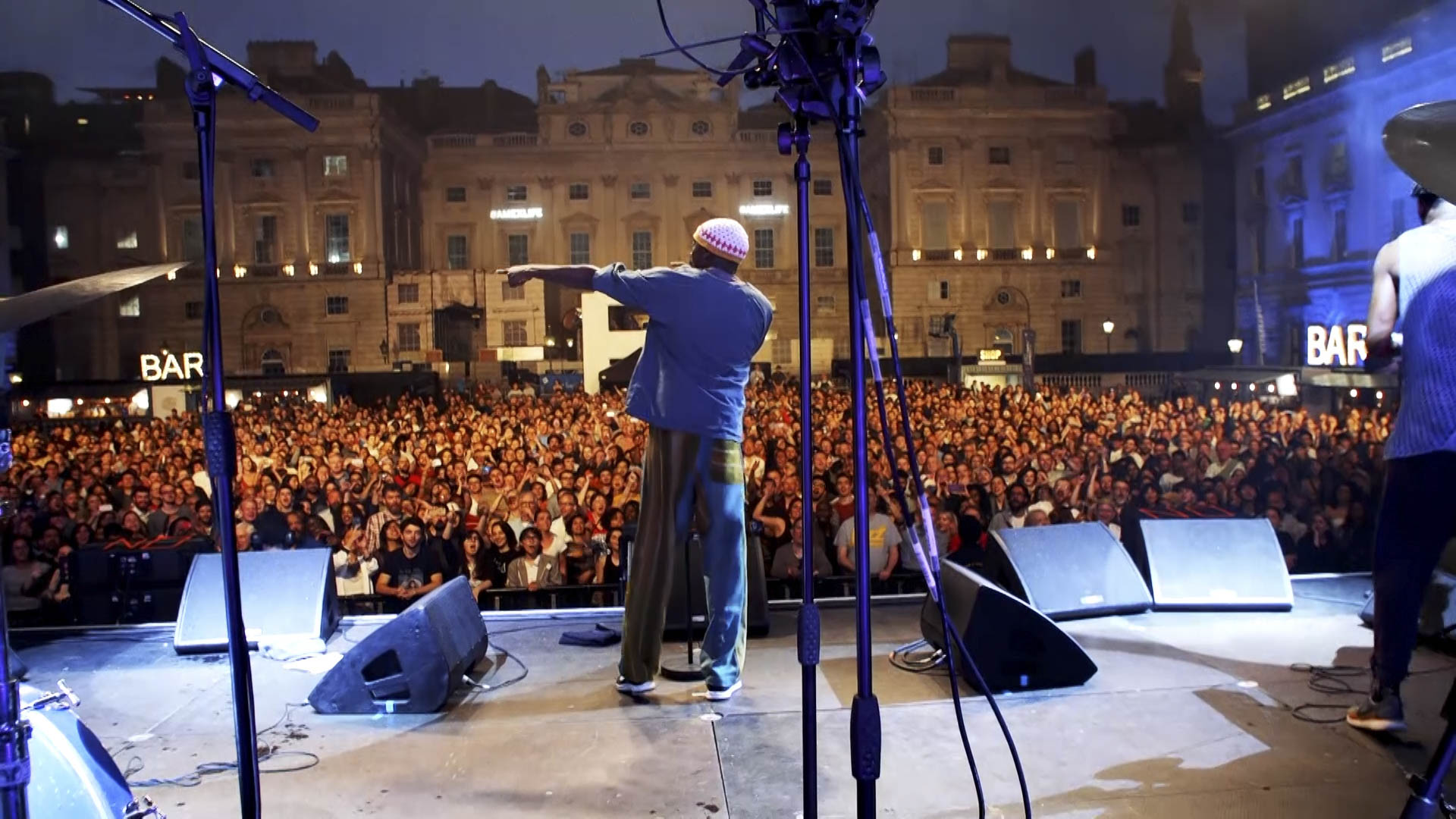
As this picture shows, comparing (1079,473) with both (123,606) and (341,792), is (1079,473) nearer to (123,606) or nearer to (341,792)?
(341,792)

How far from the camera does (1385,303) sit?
2.70m

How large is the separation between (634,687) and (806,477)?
165 cm

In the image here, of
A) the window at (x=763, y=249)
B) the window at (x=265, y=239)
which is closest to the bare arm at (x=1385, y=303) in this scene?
the window at (x=763, y=249)

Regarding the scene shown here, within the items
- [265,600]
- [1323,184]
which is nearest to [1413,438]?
[265,600]

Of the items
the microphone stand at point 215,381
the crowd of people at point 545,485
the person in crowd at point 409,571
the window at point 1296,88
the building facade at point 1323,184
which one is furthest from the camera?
the window at point 1296,88

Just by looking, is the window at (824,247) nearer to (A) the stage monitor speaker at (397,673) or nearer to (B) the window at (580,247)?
(B) the window at (580,247)

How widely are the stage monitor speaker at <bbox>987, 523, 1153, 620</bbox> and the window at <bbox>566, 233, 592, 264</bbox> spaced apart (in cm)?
279

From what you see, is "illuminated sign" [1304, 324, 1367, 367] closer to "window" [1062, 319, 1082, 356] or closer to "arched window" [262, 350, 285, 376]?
"window" [1062, 319, 1082, 356]

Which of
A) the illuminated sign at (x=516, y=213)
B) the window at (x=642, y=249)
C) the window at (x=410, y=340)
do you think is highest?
the illuminated sign at (x=516, y=213)

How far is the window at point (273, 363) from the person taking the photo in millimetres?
5503

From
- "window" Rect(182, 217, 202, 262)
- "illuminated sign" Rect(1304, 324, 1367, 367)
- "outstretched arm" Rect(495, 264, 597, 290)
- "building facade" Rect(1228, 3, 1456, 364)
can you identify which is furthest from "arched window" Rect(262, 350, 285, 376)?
Answer: "illuminated sign" Rect(1304, 324, 1367, 367)

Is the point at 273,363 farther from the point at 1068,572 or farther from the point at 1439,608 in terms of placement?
the point at 1439,608

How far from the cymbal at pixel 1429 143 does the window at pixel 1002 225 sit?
437 cm

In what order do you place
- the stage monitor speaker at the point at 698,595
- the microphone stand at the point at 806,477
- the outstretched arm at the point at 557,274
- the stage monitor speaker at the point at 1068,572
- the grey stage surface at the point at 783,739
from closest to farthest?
1. the microphone stand at the point at 806,477
2. the grey stage surface at the point at 783,739
3. the outstretched arm at the point at 557,274
4. the stage monitor speaker at the point at 698,595
5. the stage monitor speaker at the point at 1068,572
